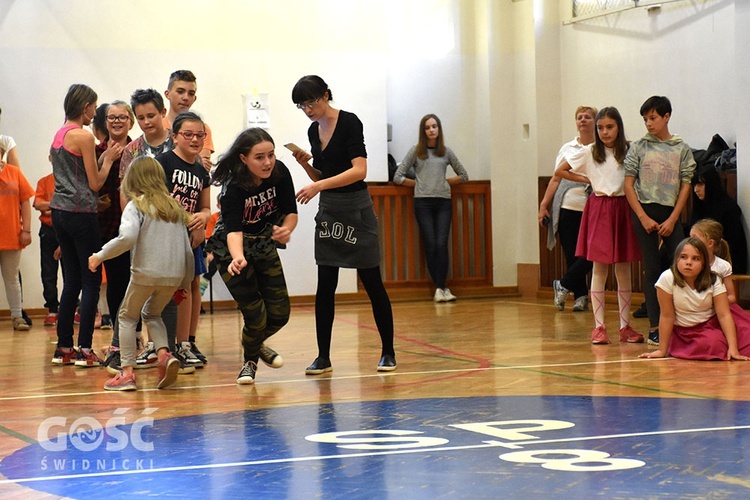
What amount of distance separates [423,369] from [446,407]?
1.21m

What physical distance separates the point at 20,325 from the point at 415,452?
5800 millimetres

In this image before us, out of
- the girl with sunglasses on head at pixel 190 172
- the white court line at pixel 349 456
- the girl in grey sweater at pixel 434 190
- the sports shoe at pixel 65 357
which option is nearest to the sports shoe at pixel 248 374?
the girl with sunglasses on head at pixel 190 172

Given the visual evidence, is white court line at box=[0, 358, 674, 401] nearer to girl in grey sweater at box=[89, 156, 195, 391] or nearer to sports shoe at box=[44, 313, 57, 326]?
girl in grey sweater at box=[89, 156, 195, 391]

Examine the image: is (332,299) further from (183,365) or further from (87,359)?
(87,359)

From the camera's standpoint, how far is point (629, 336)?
6.48m

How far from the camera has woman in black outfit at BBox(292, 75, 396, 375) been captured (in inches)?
208

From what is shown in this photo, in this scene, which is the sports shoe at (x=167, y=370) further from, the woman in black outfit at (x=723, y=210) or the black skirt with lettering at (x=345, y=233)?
the woman in black outfit at (x=723, y=210)

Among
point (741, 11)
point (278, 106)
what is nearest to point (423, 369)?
point (741, 11)

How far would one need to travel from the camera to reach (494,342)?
666 cm

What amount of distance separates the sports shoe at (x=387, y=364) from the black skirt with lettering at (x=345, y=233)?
1.54ft

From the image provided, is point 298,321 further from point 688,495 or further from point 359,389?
point 688,495

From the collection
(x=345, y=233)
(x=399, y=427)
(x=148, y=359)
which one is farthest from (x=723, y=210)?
(x=399, y=427)

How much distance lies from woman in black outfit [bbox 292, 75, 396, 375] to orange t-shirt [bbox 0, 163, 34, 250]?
402 centimetres

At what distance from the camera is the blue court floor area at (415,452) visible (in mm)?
2902
